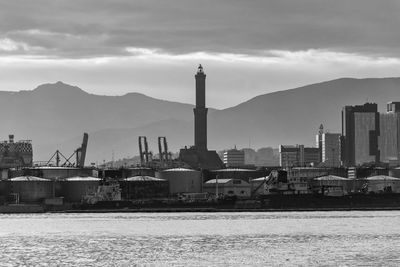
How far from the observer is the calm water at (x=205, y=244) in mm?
98688

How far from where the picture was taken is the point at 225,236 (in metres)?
135

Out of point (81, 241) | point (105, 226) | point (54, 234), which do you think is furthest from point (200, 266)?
point (105, 226)

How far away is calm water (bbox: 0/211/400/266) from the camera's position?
98688 millimetres

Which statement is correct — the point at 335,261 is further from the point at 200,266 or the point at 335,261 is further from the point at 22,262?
the point at 22,262

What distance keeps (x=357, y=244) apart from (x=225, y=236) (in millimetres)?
22336

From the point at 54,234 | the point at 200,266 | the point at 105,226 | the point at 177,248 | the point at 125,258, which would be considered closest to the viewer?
the point at 200,266

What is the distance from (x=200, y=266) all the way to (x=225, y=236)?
137 feet

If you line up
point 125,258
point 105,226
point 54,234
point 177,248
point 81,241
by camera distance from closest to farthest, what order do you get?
point 125,258 < point 177,248 < point 81,241 < point 54,234 < point 105,226

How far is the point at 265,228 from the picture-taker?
15425 centimetres

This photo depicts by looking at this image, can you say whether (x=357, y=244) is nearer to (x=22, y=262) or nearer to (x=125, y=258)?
(x=125, y=258)

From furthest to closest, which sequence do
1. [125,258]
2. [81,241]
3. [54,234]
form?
[54,234]
[81,241]
[125,258]

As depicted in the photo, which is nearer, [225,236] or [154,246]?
[154,246]

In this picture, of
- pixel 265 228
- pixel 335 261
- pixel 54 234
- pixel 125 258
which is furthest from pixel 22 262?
pixel 265 228

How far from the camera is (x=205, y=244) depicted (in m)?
121
